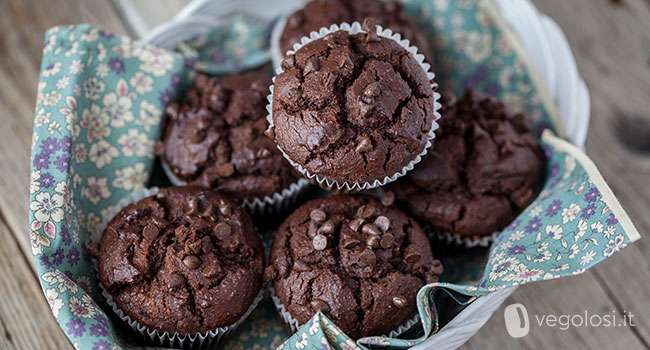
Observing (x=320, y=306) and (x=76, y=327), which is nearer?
(x=76, y=327)

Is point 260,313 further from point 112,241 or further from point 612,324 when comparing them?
point 612,324

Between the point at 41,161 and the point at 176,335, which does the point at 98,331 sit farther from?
the point at 41,161

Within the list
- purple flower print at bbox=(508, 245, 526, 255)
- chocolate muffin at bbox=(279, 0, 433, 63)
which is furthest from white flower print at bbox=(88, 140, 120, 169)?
purple flower print at bbox=(508, 245, 526, 255)

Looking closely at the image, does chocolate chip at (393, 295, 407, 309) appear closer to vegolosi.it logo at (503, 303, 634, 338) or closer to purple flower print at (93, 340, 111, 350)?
vegolosi.it logo at (503, 303, 634, 338)

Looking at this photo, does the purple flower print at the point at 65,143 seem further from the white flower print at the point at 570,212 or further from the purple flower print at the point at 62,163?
the white flower print at the point at 570,212

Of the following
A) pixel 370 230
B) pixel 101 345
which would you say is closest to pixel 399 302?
pixel 370 230

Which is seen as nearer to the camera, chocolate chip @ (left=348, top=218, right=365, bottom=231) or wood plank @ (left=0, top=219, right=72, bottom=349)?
chocolate chip @ (left=348, top=218, right=365, bottom=231)
